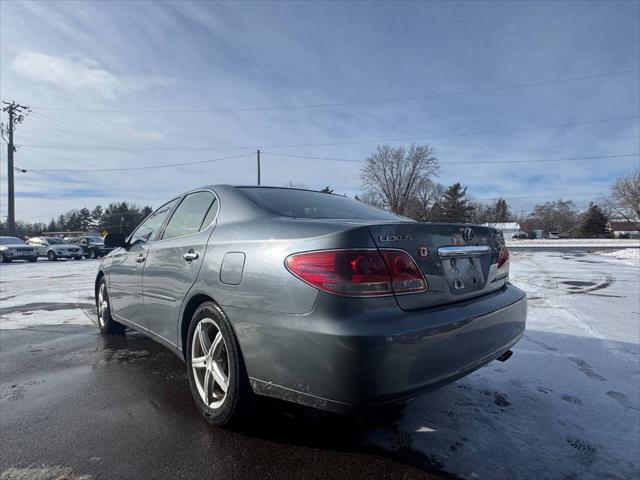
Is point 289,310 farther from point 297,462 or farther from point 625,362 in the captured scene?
point 625,362

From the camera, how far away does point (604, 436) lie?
2225 millimetres

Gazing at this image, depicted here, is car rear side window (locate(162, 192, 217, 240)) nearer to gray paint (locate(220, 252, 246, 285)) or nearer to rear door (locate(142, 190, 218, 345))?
rear door (locate(142, 190, 218, 345))

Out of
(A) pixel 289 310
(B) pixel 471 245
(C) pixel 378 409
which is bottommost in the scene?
(C) pixel 378 409

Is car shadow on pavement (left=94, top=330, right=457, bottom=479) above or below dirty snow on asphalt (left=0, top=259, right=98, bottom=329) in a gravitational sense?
above

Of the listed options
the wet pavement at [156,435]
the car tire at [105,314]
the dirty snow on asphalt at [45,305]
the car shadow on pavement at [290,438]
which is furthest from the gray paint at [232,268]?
the dirty snow on asphalt at [45,305]

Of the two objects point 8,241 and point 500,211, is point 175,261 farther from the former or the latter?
point 500,211

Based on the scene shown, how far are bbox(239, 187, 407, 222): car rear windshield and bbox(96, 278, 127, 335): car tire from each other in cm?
267

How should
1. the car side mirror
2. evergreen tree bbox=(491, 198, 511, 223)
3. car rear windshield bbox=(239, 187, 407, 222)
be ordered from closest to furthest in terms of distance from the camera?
car rear windshield bbox=(239, 187, 407, 222)
the car side mirror
evergreen tree bbox=(491, 198, 511, 223)

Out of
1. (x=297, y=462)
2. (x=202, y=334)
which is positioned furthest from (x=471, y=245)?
(x=202, y=334)

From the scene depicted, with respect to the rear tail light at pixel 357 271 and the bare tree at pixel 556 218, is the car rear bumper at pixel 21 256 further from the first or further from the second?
the bare tree at pixel 556 218

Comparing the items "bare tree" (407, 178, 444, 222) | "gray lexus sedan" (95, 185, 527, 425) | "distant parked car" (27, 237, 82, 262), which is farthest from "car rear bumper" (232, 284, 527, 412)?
"bare tree" (407, 178, 444, 222)

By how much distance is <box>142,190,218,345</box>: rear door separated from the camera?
8.68 feet

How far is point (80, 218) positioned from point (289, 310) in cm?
11048

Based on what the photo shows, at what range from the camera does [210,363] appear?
94.7 inches
